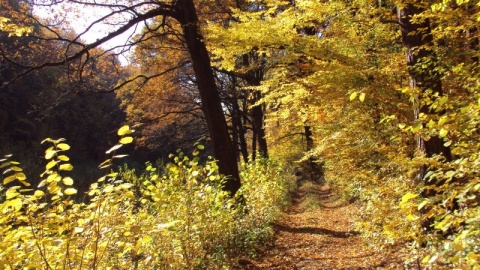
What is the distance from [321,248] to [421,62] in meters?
4.06

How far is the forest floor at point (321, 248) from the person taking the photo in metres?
5.92

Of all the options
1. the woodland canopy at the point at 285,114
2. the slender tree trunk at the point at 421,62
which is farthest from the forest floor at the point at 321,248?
the slender tree trunk at the point at 421,62

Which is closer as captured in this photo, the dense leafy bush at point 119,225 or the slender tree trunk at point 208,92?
the dense leafy bush at point 119,225

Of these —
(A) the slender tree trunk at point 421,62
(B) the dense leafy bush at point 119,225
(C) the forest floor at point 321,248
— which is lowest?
(C) the forest floor at point 321,248

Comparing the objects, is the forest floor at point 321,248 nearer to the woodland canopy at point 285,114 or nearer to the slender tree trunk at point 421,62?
A: the woodland canopy at point 285,114

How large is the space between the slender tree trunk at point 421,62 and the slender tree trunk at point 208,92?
12.8ft

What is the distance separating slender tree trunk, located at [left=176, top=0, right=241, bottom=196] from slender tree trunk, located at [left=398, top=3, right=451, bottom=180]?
154 inches

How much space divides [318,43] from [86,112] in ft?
94.5

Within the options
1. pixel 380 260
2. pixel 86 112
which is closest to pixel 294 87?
pixel 380 260

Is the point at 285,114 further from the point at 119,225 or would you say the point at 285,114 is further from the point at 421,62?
the point at 119,225

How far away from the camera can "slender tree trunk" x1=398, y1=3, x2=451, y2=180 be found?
488cm

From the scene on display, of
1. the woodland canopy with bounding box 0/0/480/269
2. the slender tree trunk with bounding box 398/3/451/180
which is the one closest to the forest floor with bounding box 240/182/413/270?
the woodland canopy with bounding box 0/0/480/269

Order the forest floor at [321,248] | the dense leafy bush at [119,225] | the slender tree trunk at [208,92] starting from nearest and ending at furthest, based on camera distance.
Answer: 1. the dense leafy bush at [119,225]
2. the forest floor at [321,248]
3. the slender tree trunk at [208,92]

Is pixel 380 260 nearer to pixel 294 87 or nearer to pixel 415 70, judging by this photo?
pixel 415 70
